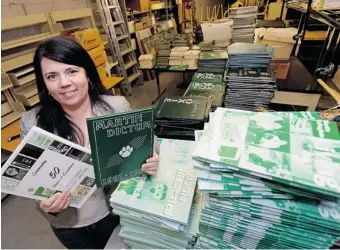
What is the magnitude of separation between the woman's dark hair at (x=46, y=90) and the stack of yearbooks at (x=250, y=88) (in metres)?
0.97

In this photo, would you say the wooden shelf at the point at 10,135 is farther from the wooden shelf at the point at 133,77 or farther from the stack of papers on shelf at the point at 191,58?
the wooden shelf at the point at 133,77

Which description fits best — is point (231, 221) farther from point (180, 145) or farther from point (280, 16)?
point (280, 16)

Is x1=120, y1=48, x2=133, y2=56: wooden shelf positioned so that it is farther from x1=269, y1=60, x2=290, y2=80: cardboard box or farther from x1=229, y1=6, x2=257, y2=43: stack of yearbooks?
x1=269, y1=60, x2=290, y2=80: cardboard box

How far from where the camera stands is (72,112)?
3.03 ft

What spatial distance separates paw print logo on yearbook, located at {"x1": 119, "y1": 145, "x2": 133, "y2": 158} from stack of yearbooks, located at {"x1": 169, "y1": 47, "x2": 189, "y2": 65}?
7.22 feet

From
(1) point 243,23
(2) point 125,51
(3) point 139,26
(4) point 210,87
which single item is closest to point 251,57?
(4) point 210,87

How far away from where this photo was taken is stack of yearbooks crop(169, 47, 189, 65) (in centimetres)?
260

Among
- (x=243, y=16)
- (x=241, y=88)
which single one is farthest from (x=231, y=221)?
(x=243, y=16)

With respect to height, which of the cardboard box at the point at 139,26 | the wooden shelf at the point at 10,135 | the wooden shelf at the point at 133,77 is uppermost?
the cardboard box at the point at 139,26

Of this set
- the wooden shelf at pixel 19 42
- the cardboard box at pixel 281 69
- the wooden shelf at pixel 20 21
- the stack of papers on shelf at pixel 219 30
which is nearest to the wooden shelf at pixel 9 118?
the wooden shelf at pixel 19 42

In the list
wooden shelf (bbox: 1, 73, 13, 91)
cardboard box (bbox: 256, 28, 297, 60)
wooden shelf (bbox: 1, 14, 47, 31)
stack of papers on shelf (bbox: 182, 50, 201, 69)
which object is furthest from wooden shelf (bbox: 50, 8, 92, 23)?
cardboard box (bbox: 256, 28, 297, 60)

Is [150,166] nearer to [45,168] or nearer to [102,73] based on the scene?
[45,168]

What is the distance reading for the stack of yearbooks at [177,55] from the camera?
8.52 feet

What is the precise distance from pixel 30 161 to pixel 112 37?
3428mm
